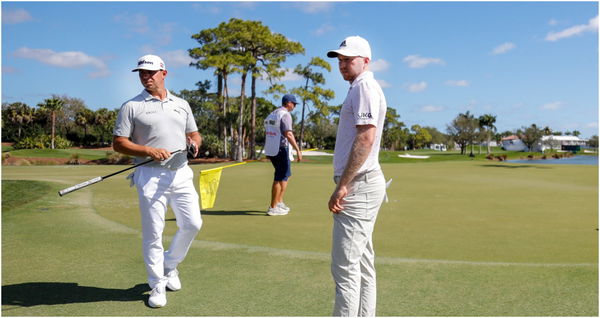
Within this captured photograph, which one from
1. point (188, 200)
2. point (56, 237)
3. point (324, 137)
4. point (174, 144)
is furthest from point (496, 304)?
point (324, 137)

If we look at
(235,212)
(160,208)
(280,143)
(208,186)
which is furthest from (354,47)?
(235,212)

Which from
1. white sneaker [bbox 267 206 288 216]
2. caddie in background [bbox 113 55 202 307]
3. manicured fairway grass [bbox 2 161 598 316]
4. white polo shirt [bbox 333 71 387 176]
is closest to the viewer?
white polo shirt [bbox 333 71 387 176]

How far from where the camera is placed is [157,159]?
419 centimetres

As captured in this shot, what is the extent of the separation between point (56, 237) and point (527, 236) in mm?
6362

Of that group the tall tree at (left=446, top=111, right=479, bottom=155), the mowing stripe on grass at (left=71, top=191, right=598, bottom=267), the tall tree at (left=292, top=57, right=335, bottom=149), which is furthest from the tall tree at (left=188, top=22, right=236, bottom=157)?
the tall tree at (left=446, top=111, right=479, bottom=155)

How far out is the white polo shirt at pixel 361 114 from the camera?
3.04 metres

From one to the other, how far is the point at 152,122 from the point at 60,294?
1688 millimetres

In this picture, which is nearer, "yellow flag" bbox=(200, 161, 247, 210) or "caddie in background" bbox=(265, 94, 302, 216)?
"yellow flag" bbox=(200, 161, 247, 210)

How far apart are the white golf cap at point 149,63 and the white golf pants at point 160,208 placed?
0.87 metres

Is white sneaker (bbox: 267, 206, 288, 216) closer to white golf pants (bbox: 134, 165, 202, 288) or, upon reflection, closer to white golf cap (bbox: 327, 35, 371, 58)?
white golf pants (bbox: 134, 165, 202, 288)

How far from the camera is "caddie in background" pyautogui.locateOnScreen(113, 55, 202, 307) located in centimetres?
422

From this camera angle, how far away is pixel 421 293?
13.6ft

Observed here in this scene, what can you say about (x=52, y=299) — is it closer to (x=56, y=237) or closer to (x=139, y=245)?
(x=139, y=245)

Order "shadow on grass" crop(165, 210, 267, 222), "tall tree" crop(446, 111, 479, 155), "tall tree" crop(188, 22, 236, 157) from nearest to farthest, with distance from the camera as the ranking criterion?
"shadow on grass" crop(165, 210, 267, 222) < "tall tree" crop(188, 22, 236, 157) < "tall tree" crop(446, 111, 479, 155)
